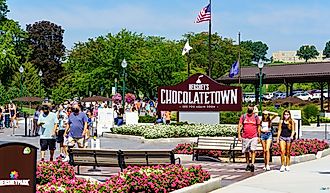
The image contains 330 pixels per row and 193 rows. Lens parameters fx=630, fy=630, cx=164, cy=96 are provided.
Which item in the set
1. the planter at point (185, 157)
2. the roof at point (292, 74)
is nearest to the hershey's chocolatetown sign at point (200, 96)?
the planter at point (185, 157)

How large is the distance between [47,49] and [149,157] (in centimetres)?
8124

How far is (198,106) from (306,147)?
7.35 m

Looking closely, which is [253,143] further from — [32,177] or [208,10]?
[208,10]

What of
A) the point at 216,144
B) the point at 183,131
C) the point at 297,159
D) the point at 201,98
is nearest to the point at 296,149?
the point at 297,159

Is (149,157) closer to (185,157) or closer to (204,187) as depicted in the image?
(204,187)

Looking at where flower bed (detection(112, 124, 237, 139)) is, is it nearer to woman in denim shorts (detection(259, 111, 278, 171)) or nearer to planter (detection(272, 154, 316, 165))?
planter (detection(272, 154, 316, 165))

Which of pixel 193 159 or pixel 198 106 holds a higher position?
pixel 198 106

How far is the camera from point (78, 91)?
70.2m

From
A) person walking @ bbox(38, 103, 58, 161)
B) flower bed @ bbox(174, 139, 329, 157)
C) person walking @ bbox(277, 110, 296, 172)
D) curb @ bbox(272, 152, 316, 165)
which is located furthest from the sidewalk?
person walking @ bbox(38, 103, 58, 161)

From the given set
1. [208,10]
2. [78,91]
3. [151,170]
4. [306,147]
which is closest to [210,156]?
[306,147]

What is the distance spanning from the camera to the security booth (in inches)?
271

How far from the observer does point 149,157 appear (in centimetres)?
1347

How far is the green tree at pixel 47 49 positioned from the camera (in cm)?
8744

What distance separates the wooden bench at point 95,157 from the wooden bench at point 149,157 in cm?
25
